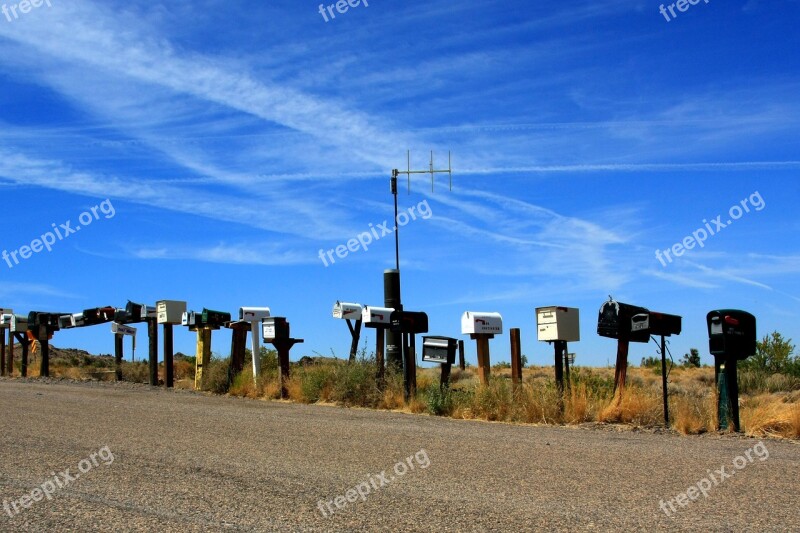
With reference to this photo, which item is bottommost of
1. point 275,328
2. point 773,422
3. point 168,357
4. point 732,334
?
point 773,422

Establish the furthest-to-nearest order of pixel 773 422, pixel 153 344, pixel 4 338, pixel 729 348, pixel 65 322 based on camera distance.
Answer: pixel 4 338 < pixel 65 322 < pixel 153 344 < pixel 729 348 < pixel 773 422

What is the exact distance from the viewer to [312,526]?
5.57 m

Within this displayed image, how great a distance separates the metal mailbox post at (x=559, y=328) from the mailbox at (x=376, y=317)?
12.7 feet

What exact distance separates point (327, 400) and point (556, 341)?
5.23 metres

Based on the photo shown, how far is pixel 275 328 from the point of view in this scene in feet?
56.7

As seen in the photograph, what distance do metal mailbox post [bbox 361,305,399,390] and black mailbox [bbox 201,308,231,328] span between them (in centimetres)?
448

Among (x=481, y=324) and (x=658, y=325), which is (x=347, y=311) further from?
(x=658, y=325)

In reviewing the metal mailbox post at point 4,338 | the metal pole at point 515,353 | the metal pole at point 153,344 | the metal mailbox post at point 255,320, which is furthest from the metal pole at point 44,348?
the metal pole at point 515,353

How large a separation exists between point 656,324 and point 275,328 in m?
8.21

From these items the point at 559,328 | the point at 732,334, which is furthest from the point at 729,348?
the point at 559,328

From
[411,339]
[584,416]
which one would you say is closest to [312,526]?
[584,416]

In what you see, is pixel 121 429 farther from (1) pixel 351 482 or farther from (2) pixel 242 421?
(1) pixel 351 482

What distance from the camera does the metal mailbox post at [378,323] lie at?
1623 cm

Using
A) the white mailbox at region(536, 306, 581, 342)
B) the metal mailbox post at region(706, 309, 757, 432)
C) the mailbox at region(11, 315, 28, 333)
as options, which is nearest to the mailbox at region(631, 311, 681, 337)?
the metal mailbox post at region(706, 309, 757, 432)
